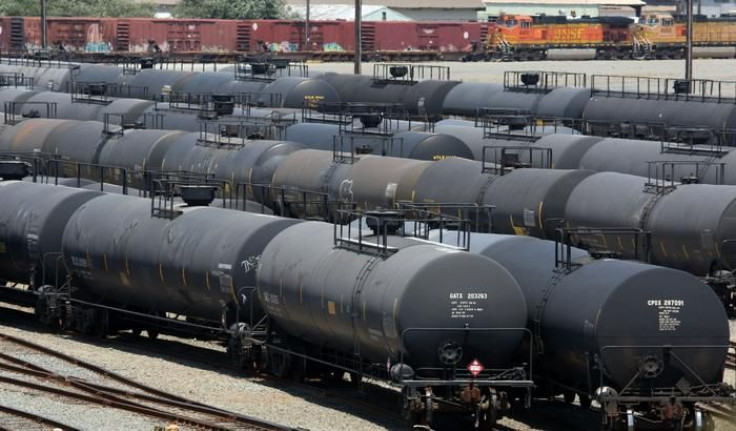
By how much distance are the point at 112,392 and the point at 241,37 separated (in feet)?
299

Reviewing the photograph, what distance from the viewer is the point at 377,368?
22.1 m

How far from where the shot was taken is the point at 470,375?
20781mm

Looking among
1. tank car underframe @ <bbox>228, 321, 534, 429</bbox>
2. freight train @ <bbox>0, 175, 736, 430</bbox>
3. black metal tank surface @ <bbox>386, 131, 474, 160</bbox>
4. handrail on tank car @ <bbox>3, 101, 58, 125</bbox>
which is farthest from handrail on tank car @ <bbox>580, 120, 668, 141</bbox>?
tank car underframe @ <bbox>228, 321, 534, 429</bbox>

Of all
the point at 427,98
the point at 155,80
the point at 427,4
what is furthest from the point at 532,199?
the point at 427,4

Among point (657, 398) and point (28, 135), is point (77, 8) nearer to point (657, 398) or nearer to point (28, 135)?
point (28, 135)

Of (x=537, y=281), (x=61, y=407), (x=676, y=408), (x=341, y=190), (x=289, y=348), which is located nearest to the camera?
(x=676, y=408)

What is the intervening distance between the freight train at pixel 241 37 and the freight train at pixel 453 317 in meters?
75.9

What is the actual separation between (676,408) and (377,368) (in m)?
4.38

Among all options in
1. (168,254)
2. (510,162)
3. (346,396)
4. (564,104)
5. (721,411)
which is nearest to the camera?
(721,411)

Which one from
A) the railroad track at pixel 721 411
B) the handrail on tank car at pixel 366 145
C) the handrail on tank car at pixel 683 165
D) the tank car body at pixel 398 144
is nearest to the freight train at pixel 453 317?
the railroad track at pixel 721 411

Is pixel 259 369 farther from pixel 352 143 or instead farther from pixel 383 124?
pixel 383 124

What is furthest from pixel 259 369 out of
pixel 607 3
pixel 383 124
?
pixel 607 3

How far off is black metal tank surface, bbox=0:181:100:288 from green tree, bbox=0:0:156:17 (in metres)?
91.3

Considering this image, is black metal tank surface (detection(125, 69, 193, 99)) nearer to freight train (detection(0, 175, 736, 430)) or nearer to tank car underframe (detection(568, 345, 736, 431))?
freight train (detection(0, 175, 736, 430))
